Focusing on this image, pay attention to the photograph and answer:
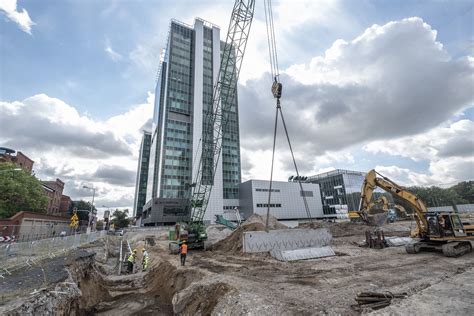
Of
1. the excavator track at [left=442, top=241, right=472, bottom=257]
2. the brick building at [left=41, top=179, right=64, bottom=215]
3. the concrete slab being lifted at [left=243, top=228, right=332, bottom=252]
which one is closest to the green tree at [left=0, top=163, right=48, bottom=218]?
the concrete slab being lifted at [left=243, top=228, right=332, bottom=252]

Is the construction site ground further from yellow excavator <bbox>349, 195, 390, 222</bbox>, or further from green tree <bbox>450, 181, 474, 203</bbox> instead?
green tree <bbox>450, 181, 474, 203</bbox>

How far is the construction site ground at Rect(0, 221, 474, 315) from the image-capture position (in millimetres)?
7059

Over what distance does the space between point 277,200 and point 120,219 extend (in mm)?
87690

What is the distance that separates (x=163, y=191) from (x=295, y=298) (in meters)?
63.2

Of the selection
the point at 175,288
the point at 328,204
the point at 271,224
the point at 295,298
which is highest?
the point at 328,204

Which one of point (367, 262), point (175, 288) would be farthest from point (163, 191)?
point (367, 262)

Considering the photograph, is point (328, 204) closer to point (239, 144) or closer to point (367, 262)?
point (239, 144)

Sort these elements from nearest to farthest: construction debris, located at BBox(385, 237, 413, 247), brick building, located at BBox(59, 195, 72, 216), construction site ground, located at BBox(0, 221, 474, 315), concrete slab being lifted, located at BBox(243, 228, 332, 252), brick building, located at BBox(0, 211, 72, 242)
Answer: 1. construction site ground, located at BBox(0, 221, 474, 315)
2. concrete slab being lifted, located at BBox(243, 228, 332, 252)
3. construction debris, located at BBox(385, 237, 413, 247)
4. brick building, located at BBox(0, 211, 72, 242)
5. brick building, located at BBox(59, 195, 72, 216)

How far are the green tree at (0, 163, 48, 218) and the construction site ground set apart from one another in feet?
96.9

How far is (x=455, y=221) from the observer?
15.0 metres

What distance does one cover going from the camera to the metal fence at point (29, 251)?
1370 centimetres

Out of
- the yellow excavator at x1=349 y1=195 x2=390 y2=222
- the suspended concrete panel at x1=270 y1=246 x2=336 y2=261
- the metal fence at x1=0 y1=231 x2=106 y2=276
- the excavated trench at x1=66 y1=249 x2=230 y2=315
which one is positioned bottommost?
the excavated trench at x1=66 y1=249 x2=230 y2=315

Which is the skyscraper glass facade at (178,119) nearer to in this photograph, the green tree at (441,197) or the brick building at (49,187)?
the brick building at (49,187)

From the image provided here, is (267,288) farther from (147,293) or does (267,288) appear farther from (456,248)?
(456,248)
